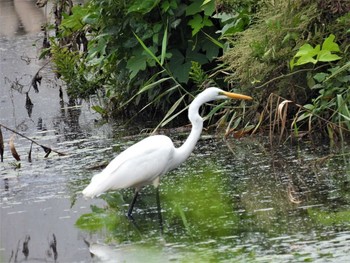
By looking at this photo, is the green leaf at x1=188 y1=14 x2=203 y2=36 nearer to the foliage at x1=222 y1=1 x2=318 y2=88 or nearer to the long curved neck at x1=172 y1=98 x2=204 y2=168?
the foliage at x1=222 y1=1 x2=318 y2=88

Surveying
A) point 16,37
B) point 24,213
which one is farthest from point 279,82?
point 16,37

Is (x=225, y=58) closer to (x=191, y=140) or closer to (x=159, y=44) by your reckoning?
(x=159, y=44)

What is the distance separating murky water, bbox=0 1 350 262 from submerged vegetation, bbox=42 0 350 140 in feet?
1.27

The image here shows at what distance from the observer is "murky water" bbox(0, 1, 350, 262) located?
6.15 m

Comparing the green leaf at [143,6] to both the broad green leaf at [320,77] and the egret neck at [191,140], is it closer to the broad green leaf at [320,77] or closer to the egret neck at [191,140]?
the broad green leaf at [320,77]

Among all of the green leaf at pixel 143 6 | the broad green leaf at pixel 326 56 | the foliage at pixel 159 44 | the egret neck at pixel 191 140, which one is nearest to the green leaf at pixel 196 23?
the foliage at pixel 159 44

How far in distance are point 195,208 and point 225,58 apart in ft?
9.38

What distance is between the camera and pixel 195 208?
7.25 meters

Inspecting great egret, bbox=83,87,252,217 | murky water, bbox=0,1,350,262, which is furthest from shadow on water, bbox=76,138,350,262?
great egret, bbox=83,87,252,217

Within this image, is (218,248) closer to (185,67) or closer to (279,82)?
(279,82)

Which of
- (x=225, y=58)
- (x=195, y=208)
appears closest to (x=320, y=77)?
(x=225, y=58)

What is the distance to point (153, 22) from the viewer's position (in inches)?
421

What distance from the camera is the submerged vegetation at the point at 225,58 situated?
8852mm

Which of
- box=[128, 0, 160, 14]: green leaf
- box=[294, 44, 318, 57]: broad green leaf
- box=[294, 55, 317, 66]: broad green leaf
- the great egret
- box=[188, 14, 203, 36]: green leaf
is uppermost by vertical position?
box=[128, 0, 160, 14]: green leaf
